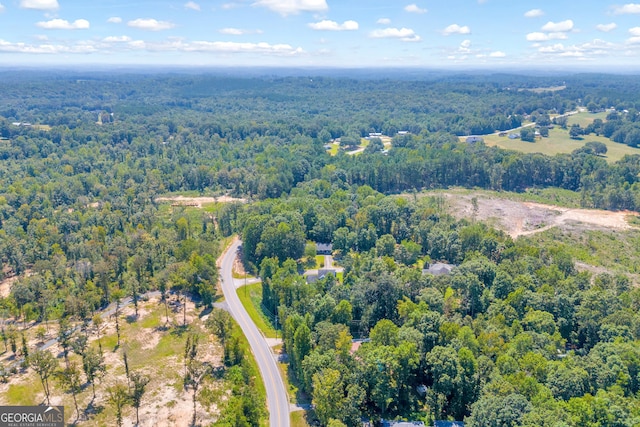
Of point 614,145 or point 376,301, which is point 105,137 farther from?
point 614,145

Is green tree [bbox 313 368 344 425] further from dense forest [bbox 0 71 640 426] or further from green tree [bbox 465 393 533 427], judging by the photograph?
green tree [bbox 465 393 533 427]

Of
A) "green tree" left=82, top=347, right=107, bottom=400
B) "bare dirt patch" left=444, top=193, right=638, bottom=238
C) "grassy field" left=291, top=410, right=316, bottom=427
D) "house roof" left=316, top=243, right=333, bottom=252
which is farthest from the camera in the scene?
"bare dirt patch" left=444, top=193, right=638, bottom=238

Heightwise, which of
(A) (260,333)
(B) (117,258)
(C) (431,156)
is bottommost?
(A) (260,333)

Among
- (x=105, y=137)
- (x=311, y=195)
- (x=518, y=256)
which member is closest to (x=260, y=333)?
(x=518, y=256)

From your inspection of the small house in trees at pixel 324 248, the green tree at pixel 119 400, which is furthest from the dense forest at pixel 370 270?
the green tree at pixel 119 400

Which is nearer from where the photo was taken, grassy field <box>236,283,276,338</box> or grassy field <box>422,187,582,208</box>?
grassy field <box>236,283,276,338</box>

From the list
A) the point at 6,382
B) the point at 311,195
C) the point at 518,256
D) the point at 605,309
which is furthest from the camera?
the point at 311,195

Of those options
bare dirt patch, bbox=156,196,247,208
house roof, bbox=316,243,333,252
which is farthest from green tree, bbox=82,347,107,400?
bare dirt patch, bbox=156,196,247,208

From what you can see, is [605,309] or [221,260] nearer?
[605,309]
